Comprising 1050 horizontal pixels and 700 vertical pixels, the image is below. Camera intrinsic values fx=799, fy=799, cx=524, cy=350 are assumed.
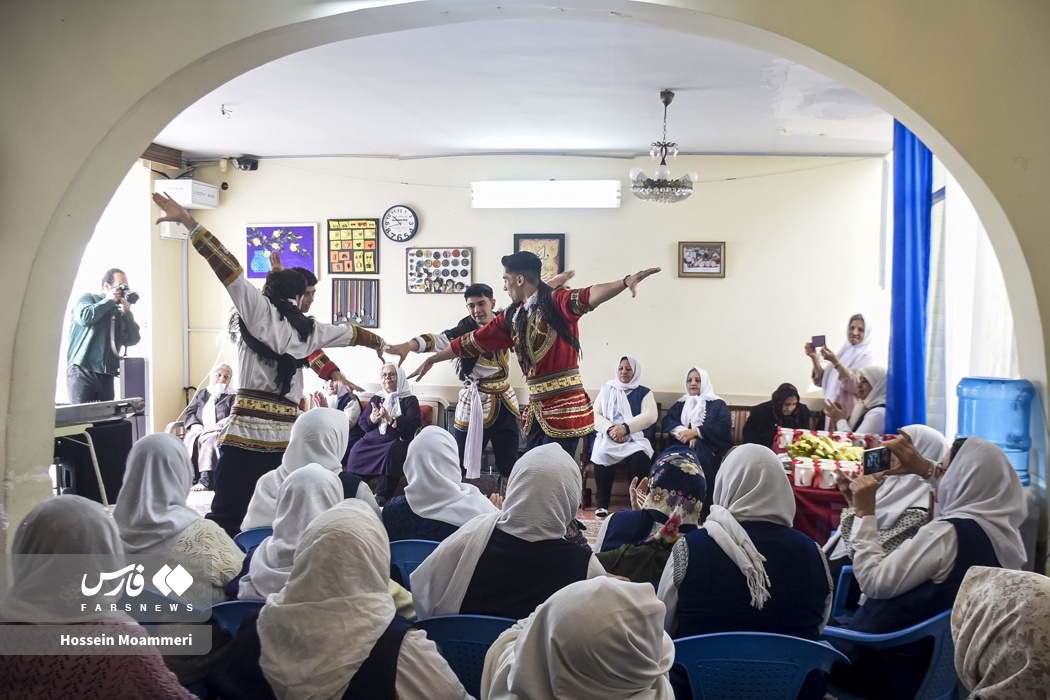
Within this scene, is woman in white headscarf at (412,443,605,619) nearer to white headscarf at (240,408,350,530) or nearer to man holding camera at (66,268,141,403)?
white headscarf at (240,408,350,530)

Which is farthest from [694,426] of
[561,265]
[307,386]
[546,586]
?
[546,586]


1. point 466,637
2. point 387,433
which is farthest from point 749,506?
point 387,433

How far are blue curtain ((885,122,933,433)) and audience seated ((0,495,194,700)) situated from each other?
4.10m

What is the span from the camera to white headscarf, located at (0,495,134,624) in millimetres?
1679

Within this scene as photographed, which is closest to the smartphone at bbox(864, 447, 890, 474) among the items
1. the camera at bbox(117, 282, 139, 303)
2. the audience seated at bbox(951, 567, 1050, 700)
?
the audience seated at bbox(951, 567, 1050, 700)

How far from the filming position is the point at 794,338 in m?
6.79

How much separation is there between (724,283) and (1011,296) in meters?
4.34

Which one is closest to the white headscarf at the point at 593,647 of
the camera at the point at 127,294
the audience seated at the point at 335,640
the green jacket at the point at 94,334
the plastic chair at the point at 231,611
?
the audience seated at the point at 335,640

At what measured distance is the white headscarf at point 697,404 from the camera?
611cm

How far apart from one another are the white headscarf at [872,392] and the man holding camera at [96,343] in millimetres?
5418

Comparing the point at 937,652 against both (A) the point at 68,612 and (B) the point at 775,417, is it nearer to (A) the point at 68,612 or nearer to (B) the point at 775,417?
(A) the point at 68,612

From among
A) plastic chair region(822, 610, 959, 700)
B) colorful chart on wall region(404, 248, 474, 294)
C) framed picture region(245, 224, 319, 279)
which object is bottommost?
plastic chair region(822, 610, 959, 700)

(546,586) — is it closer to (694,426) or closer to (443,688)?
Result: (443,688)

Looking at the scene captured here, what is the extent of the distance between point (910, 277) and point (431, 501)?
321 centimetres
